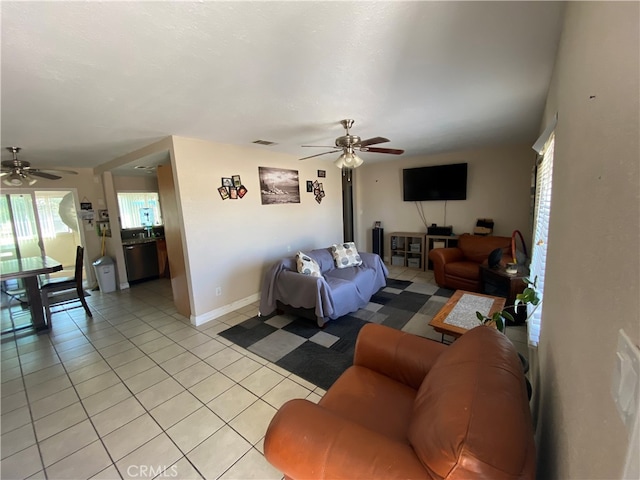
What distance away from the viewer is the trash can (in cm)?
475

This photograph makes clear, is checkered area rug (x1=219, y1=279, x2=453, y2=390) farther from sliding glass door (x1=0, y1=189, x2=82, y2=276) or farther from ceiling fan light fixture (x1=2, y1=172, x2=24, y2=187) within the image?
sliding glass door (x1=0, y1=189, x2=82, y2=276)

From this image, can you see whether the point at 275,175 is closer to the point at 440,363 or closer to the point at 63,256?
the point at 440,363

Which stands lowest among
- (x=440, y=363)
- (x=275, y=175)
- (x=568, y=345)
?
(x=440, y=363)

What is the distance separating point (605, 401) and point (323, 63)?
72.8 inches

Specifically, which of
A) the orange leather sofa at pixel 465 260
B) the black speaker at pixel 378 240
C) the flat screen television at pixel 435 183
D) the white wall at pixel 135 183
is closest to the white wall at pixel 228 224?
the black speaker at pixel 378 240

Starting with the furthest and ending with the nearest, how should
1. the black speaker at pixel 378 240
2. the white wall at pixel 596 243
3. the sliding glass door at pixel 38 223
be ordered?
the black speaker at pixel 378 240
the sliding glass door at pixel 38 223
the white wall at pixel 596 243

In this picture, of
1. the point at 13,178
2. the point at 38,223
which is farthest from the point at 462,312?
the point at 38,223

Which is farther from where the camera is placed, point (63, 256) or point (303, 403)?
point (63, 256)

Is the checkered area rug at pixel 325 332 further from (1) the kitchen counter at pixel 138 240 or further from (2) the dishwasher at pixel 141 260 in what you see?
(1) the kitchen counter at pixel 138 240

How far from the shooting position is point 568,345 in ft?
2.85

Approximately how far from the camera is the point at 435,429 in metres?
0.82

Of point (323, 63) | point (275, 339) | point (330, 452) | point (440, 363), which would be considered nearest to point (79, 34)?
point (323, 63)

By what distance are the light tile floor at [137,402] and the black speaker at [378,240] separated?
3.64 metres

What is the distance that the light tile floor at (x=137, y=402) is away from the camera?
1601mm
